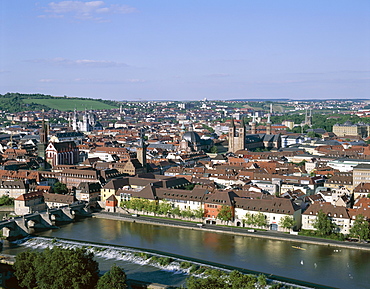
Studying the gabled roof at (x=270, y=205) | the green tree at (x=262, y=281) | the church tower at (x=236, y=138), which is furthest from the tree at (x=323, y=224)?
the church tower at (x=236, y=138)

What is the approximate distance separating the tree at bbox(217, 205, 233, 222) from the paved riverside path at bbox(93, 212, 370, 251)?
0.69m

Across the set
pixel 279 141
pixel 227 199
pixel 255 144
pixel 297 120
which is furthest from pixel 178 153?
pixel 297 120

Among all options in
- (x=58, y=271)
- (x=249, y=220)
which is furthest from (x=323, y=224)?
(x=58, y=271)

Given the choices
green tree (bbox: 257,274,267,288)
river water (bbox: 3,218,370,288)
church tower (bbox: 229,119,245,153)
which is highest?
church tower (bbox: 229,119,245,153)

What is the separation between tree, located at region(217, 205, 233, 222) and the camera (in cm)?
3406

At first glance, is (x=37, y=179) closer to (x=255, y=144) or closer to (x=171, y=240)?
Answer: (x=171, y=240)

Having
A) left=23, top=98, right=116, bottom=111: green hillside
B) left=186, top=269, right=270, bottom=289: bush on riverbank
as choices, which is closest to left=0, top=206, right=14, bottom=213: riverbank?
left=186, top=269, right=270, bottom=289: bush on riverbank

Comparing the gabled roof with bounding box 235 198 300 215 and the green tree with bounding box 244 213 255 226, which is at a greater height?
the gabled roof with bounding box 235 198 300 215

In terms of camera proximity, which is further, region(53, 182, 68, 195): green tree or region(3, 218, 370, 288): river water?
region(53, 182, 68, 195): green tree

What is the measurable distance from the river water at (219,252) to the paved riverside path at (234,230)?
40cm

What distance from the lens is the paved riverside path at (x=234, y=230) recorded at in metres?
29.8

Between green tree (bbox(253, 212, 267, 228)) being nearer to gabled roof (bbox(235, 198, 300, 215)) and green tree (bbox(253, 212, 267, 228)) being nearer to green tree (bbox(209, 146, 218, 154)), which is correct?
gabled roof (bbox(235, 198, 300, 215))

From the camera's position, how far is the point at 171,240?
31281mm

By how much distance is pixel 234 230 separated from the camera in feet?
108
